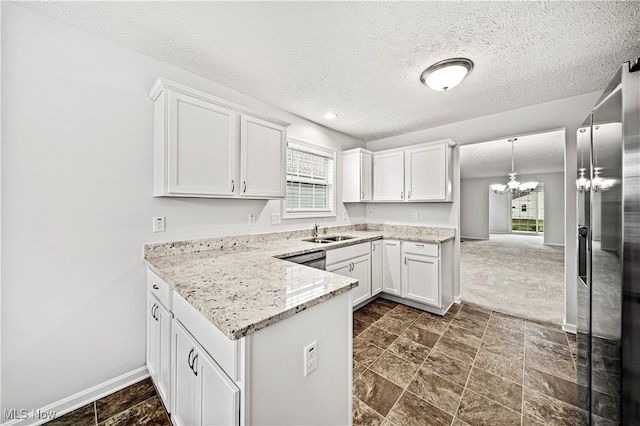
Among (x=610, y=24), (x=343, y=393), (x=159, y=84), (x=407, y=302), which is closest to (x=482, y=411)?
(x=343, y=393)

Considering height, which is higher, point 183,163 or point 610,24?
point 610,24

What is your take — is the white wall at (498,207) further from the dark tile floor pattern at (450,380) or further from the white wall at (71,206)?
the white wall at (71,206)

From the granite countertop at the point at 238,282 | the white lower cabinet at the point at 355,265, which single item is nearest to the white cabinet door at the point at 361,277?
the white lower cabinet at the point at 355,265

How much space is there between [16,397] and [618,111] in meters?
3.45

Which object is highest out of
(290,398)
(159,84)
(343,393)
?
(159,84)

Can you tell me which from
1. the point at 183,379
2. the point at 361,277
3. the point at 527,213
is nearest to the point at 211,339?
the point at 183,379

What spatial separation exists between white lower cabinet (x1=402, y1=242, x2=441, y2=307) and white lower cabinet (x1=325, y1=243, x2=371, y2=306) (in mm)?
498

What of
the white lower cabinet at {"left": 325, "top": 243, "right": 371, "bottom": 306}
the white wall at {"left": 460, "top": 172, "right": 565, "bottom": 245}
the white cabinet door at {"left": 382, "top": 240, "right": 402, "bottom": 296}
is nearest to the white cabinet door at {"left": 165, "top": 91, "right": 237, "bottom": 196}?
the white lower cabinet at {"left": 325, "top": 243, "right": 371, "bottom": 306}

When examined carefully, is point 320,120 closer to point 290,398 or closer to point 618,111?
point 618,111

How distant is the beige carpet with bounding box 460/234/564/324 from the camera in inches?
121

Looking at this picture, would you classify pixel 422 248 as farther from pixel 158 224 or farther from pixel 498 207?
pixel 498 207

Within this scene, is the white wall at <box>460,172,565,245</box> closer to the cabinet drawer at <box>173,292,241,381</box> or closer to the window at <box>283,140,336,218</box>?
the window at <box>283,140,336,218</box>

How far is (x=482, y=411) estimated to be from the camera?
1.54m

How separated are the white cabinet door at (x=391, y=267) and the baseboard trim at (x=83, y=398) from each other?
2.73 metres
